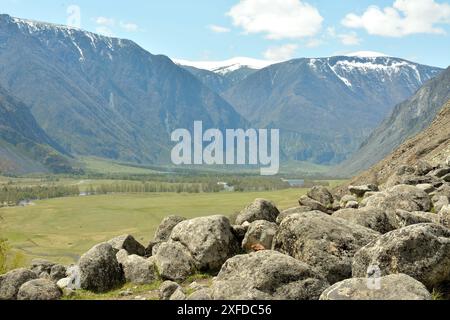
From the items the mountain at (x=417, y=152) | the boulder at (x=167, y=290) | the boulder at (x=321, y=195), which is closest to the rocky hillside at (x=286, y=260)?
the boulder at (x=167, y=290)

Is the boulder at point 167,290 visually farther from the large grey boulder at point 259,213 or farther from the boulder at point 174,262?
the large grey boulder at point 259,213

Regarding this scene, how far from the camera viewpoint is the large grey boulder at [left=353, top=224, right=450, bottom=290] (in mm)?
21719

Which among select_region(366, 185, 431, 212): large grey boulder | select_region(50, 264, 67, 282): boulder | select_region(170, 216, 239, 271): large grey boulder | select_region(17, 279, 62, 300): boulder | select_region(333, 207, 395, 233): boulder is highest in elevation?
select_region(366, 185, 431, 212): large grey boulder

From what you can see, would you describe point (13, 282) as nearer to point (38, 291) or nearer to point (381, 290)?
point (38, 291)

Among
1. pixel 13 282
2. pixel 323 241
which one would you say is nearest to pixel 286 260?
pixel 323 241

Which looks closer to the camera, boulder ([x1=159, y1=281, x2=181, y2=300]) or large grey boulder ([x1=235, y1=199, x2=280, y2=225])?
boulder ([x1=159, y1=281, x2=181, y2=300])

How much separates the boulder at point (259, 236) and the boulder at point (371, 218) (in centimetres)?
483

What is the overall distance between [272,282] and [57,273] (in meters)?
19.7

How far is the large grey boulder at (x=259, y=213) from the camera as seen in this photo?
39.8 m

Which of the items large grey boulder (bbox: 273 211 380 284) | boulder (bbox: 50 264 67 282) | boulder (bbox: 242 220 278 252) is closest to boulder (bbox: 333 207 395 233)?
large grey boulder (bbox: 273 211 380 284)

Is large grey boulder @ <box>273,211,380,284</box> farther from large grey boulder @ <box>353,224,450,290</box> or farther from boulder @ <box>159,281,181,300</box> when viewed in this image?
boulder @ <box>159,281,181,300</box>

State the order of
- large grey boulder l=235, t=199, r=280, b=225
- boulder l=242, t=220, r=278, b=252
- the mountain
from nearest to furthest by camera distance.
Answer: boulder l=242, t=220, r=278, b=252 < large grey boulder l=235, t=199, r=280, b=225 < the mountain

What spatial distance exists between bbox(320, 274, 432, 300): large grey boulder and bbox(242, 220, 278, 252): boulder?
1258cm
